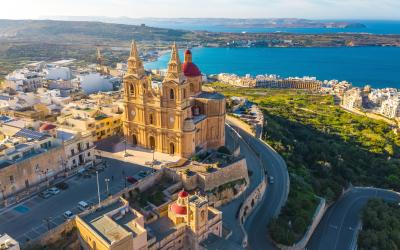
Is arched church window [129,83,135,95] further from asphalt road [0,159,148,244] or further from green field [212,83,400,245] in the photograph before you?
green field [212,83,400,245]

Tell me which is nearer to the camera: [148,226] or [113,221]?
[113,221]

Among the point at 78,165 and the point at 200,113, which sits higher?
the point at 200,113

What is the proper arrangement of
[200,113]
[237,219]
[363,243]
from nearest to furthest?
[237,219] < [363,243] < [200,113]

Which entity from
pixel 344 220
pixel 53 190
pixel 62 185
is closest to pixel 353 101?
pixel 344 220

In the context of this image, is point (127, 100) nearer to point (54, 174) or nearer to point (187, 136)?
point (187, 136)

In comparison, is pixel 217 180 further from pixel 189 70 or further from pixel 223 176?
pixel 189 70

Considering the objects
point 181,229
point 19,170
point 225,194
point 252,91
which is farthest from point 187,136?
point 252,91
